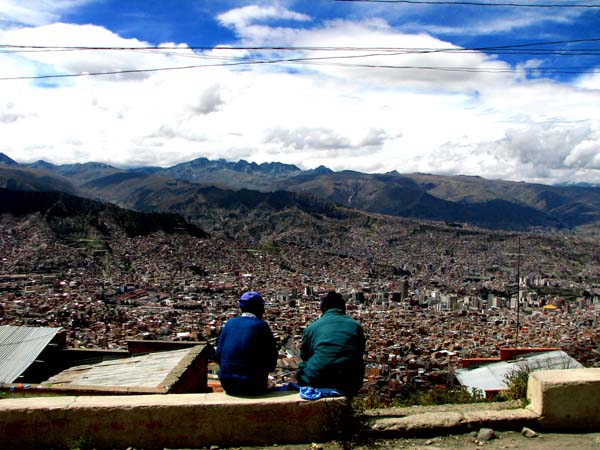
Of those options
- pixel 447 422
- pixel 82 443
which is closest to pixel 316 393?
pixel 447 422

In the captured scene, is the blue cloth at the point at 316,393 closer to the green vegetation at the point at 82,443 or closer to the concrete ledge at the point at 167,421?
the concrete ledge at the point at 167,421

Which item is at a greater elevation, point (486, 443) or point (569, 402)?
point (569, 402)

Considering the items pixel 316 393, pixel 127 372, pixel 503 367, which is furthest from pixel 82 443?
pixel 503 367

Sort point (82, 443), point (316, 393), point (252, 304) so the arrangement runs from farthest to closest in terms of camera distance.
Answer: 1. point (252, 304)
2. point (316, 393)
3. point (82, 443)

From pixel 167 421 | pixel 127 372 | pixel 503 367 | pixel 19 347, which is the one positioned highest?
pixel 167 421

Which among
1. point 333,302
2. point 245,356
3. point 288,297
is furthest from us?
point 288,297

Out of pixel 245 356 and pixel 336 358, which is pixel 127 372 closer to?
pixel 245 356

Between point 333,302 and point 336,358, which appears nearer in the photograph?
point 336,358
